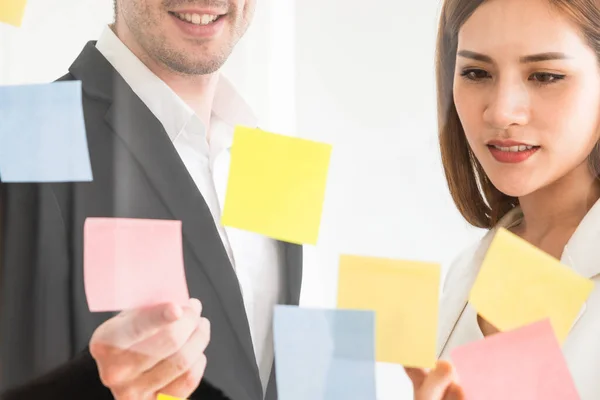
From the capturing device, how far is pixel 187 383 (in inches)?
29.1

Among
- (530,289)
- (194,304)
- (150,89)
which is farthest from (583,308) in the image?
(150,89)

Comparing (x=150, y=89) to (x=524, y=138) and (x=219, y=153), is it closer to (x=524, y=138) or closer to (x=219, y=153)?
(x=219, y=153)

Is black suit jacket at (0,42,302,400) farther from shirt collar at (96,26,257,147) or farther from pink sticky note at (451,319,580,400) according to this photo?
pink sticky note at (451,319,580,400)

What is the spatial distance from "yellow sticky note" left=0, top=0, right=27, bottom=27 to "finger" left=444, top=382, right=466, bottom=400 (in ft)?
1.98

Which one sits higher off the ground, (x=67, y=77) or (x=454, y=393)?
(x=67, y=77)

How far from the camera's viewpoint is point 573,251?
0.80 metres

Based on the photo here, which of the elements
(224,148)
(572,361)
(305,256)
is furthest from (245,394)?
(572,361)

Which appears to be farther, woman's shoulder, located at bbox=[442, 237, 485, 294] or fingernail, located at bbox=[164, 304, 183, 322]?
woman's shoulder, located at bbox=[442, 237, 485, 294]

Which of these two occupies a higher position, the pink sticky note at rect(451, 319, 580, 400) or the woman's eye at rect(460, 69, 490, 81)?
the woman's eye at rect(460, 69, 490, 81)

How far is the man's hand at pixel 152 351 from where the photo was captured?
714 mm

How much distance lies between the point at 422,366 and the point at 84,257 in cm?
37

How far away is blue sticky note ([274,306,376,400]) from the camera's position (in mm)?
745

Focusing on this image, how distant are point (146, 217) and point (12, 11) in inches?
10.2

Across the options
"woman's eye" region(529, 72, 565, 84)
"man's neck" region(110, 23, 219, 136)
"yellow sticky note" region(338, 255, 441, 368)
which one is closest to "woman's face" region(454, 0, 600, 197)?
"woman's eye" region(529, 72, 565, 84)
